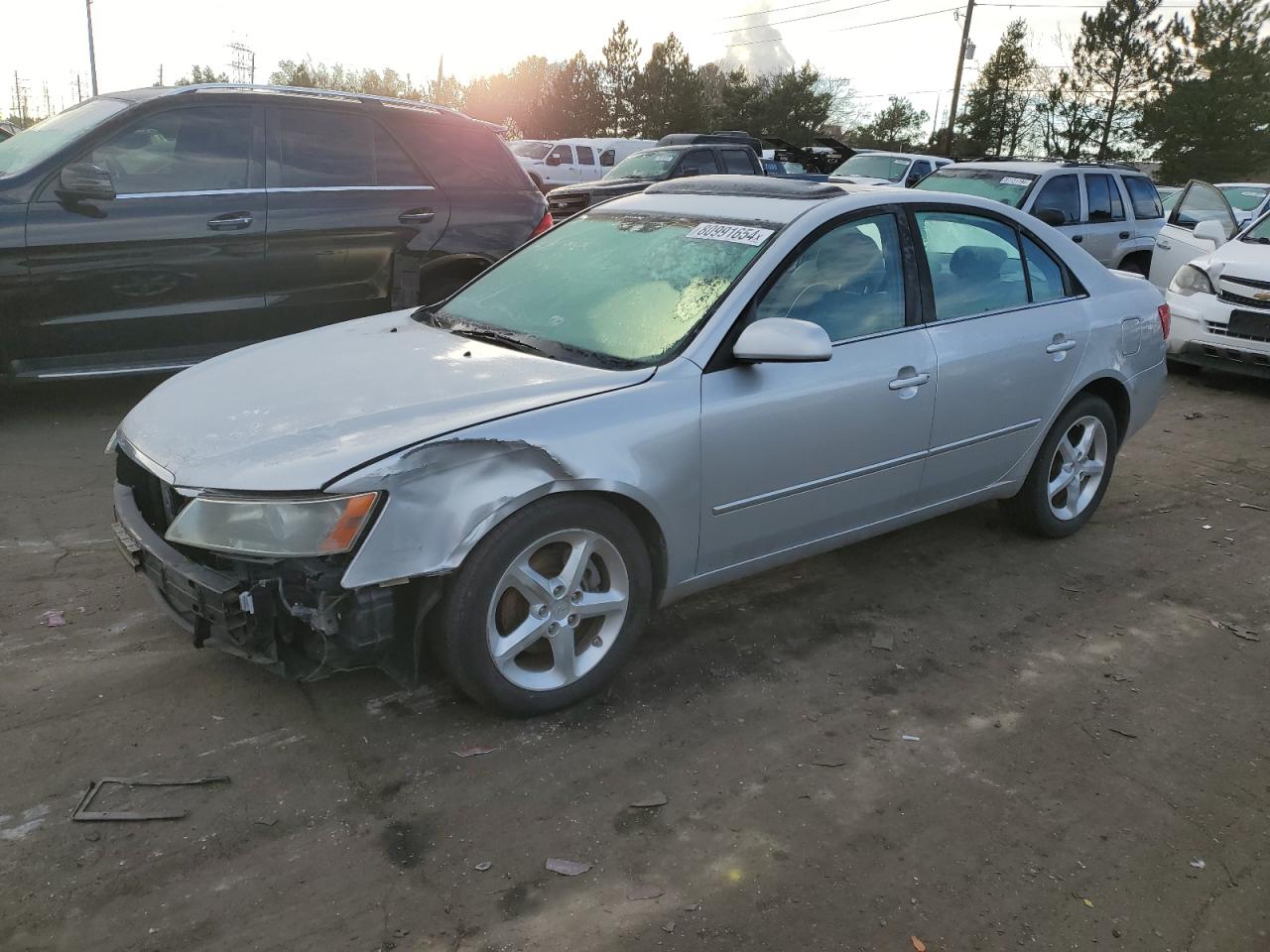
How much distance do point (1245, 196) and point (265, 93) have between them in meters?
15.5

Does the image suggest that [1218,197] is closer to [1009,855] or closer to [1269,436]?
[1269,436]

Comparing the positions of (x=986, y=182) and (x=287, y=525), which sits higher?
(x=986, y=182)

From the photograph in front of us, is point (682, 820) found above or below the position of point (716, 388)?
below

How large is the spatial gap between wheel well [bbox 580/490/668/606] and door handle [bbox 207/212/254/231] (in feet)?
13.3

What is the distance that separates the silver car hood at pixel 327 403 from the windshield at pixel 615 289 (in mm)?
168

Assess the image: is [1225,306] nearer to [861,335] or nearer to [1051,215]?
[1051,215]

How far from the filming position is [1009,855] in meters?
2.71


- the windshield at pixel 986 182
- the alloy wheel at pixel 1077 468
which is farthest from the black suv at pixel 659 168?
the alloy wheel at pixel 1077 468

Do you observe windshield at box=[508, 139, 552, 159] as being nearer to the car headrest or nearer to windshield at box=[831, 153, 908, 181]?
windshield at box=[831, 153, 908, 181]

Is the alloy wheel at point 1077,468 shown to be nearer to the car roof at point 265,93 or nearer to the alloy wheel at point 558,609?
the alloy wheel at point 558,609

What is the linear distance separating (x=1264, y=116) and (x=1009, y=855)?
1993 inches

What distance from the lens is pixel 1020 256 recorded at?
4.58 metres

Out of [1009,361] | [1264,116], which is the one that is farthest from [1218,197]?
[1264,116]

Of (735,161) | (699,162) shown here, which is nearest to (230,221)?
(699,162)
